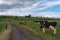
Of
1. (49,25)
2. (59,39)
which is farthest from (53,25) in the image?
(59,39)

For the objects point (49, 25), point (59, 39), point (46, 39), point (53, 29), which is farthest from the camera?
point (49, 25)

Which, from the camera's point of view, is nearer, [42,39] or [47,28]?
[42,39]

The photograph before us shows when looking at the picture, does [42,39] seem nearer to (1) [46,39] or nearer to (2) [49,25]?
(1) [46,39]

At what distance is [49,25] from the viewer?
3481 centimetres

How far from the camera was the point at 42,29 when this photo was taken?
3381cm

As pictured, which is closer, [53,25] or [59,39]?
[59,39]

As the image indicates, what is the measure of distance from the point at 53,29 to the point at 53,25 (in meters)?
1.38

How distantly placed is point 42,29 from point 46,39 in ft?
35.3

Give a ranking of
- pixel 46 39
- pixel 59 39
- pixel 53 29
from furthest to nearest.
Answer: pixel 53 29 → pixel 59 39 → pixel 46 39

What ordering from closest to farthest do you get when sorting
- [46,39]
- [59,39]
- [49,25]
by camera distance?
[46,39] → [59,39] → [49,25]

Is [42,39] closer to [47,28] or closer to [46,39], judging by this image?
[46,39]

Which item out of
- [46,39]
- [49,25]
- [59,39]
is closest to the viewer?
[46,39]

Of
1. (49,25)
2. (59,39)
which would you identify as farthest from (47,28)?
(59,39)

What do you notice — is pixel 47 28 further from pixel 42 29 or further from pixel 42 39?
pixel 42 39
